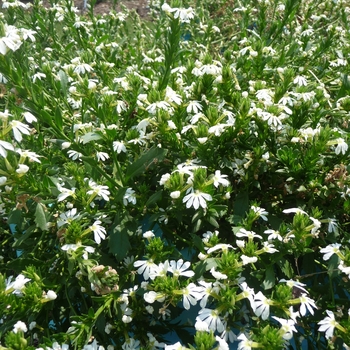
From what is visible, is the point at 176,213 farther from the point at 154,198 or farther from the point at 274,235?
the point at 274,235

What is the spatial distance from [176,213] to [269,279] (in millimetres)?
377

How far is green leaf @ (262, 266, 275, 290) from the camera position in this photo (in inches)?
55.1

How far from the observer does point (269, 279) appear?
1424mm

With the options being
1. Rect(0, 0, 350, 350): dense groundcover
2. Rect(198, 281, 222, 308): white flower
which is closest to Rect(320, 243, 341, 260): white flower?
Rect(0, 0, 350, 350): dense groundcover

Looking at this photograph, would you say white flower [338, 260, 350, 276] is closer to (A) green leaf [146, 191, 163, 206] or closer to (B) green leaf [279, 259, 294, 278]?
(B) green leaf [279, 259, 294, 278]

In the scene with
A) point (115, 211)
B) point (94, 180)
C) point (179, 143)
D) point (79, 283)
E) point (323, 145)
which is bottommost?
point (79, 283)

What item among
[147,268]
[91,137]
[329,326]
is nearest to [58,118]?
[91,137]

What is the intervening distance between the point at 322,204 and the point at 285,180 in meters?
0.17

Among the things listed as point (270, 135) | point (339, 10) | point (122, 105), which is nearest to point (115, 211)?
point (122, 105)

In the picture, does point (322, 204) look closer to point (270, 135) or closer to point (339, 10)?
point (270, 135)

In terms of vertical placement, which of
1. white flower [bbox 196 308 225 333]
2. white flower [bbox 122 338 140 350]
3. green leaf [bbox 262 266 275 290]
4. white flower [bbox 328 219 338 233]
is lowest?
white flower [bbox 122 338 140 350]

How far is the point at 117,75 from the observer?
8.02 ft

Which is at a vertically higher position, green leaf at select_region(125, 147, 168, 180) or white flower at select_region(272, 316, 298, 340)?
green leaf at select_region(125, 147, 168, 180)

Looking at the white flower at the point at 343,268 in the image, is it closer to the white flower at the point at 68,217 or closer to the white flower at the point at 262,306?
the white flower at the point at 262,306
